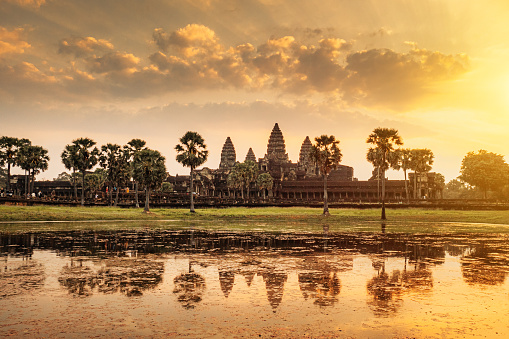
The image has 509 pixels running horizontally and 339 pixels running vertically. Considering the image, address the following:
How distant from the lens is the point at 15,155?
295 ft

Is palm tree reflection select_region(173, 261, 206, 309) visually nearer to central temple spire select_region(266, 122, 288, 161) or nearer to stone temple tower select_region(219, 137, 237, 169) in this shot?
central temple spire select_region(266, 122, 288, 161)

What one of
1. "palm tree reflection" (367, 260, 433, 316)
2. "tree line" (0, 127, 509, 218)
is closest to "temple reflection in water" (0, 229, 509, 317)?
"palm tree reflection" (367, 260, 433, 316)

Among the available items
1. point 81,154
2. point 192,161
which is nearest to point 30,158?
point 81,154

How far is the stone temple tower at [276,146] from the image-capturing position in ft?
577

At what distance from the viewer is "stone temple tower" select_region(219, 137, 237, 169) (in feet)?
605

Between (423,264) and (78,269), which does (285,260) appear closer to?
(423,264)

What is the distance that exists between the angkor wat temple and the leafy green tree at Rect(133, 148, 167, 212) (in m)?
40.7

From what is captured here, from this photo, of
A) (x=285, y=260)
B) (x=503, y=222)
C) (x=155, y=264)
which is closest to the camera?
(x=155, y=264)

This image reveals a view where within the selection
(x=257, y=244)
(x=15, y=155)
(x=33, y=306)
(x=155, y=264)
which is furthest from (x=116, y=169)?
(x=33, y=306)

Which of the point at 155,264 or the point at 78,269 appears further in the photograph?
the point at 155,264

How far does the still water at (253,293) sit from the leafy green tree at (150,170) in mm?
47549

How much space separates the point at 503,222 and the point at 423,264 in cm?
3781

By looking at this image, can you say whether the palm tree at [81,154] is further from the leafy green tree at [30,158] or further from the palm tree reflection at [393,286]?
the palm tree reflection at [393,286]

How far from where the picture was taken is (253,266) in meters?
16.7
